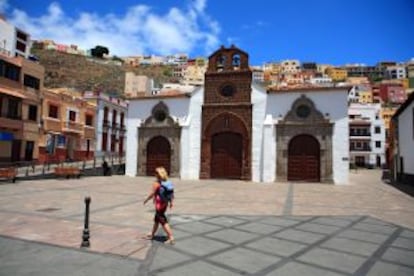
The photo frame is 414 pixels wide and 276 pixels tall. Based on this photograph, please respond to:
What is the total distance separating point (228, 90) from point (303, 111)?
5267 millimetres

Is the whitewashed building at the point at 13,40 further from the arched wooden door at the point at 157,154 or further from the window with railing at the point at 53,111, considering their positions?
the arched wooden door at the point at 157,154

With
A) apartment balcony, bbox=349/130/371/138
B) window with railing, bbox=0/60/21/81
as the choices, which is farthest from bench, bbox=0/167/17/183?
apartment balcony, bbox=349/130/371/138

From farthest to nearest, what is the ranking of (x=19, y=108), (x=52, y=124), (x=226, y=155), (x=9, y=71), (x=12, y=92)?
(x=52, y=124)
(x=19, y=108)
(x=9, y=71)
(x=12, y=92)
(x=226, y=155)

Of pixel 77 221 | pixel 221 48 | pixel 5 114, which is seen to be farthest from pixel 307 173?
pixel 5 114

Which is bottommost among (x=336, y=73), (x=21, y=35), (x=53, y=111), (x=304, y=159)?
(x=304, y=159)

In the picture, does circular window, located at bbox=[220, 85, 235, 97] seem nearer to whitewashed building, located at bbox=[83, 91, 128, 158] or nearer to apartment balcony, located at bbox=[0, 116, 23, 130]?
apartment balcony, located at bbox=[0, 116, 23, 130]

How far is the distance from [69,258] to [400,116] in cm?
2489

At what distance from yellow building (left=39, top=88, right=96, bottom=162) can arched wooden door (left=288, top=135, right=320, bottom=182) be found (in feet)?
68.8

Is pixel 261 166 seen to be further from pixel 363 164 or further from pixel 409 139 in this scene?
pixel 363 164

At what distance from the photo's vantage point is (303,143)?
22.1m

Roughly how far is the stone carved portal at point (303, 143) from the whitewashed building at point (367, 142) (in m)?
42.7

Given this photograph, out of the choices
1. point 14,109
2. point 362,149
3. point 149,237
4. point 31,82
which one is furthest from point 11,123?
point 362,149

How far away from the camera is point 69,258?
5.47 metres

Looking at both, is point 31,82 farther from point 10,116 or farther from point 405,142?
point 405,142
